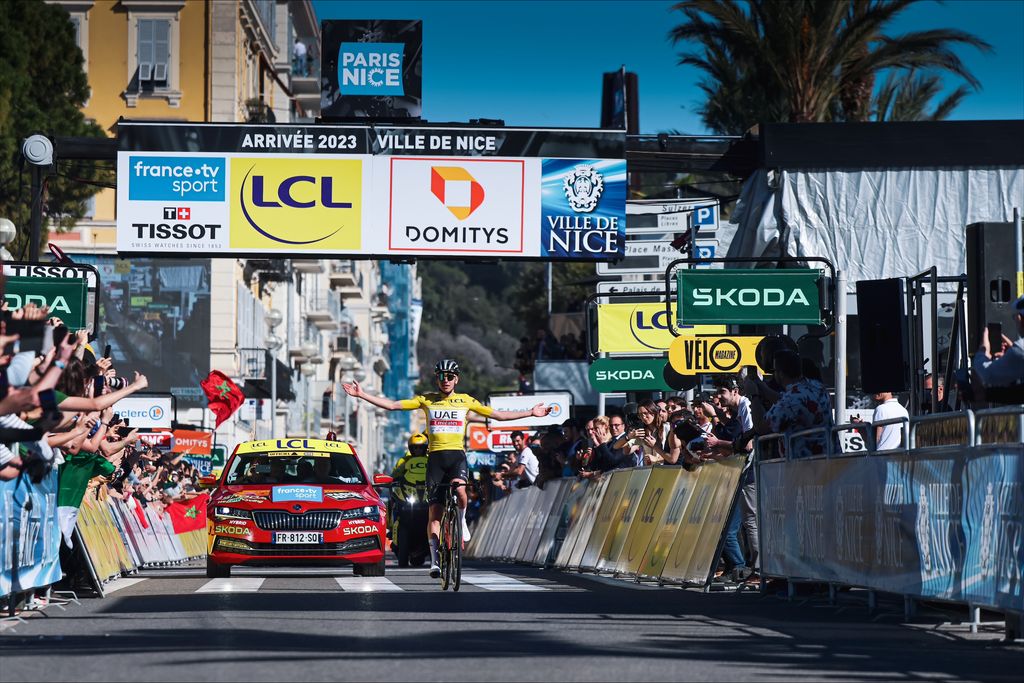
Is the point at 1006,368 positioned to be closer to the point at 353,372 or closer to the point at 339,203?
the point at 339,203

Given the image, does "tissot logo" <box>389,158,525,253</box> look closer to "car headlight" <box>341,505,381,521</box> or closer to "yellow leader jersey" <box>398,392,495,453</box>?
"car headlight" <box>341,505,381,521</box>

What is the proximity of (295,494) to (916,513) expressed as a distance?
33.5ft

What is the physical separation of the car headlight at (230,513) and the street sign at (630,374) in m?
8.25

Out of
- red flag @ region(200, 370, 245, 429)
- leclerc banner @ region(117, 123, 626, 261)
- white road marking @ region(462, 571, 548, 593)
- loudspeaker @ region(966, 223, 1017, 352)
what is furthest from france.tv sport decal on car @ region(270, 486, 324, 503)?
red flag @ region(200, 370, 245, 429)

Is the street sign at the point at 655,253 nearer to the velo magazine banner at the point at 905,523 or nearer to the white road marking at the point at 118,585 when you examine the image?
the white road marking at the point at 118,585

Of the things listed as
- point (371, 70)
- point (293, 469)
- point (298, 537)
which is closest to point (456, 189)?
point (371, 70)

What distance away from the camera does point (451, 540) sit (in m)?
16.6

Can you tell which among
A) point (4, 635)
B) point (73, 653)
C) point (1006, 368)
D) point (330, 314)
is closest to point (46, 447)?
point (4, 635)

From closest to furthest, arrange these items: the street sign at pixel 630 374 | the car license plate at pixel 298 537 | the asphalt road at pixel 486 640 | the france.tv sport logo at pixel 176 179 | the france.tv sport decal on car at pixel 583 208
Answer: the asphalt road at pixel 486 640
the car license plate at pixel 298 537
the france.tv sport logo at pixel 176 179
the france.tv sport decal on car at pixel 583 208
the street sign at pixel 630 374

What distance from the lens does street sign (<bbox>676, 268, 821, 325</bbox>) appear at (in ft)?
67.3

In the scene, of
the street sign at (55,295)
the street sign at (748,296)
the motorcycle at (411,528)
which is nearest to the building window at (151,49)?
the motorcycle at (411,528)

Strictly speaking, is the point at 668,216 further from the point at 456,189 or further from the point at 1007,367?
the point at 1007,367

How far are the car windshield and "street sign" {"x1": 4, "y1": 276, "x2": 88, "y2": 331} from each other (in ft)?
8.00

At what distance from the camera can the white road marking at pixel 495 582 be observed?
17.1m
